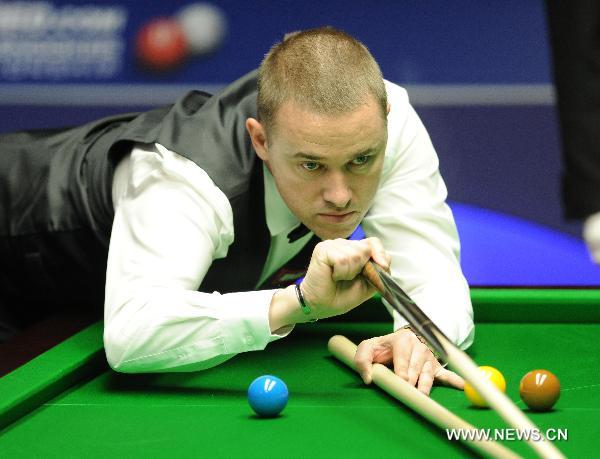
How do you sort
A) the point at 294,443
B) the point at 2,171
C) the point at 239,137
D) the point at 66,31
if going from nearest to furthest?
1. the point at 294,443
2. the point at 239,137
3. the point at 2,171
4. the point at 66,31

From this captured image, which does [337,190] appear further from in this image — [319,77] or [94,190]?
[94,190]

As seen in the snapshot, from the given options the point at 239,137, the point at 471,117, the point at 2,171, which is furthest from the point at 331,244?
the point at 471,117

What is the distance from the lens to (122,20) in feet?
17.4

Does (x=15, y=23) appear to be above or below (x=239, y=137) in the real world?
below

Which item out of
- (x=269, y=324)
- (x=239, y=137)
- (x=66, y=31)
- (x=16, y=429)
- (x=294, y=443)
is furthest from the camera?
(x=66, y=31)

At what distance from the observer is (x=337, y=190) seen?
101 inches

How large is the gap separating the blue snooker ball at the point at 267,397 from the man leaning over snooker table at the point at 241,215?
10.9 inches

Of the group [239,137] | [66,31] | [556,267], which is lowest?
→ [556,267]

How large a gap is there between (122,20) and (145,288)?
3032 mm

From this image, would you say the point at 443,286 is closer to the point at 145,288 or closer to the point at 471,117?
the point at 145,288

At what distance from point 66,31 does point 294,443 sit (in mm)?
3700

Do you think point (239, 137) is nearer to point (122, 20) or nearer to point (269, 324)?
point (269, 324)

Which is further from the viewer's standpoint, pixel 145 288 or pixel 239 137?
pixel 239 137

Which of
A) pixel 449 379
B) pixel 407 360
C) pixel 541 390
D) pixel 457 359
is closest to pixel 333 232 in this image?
pixel 407 360
